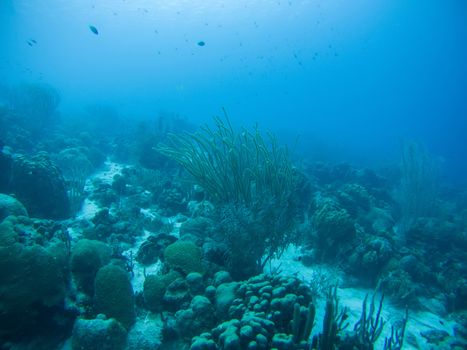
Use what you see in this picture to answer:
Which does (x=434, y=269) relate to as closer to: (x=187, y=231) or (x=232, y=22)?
(x=187, y=231)

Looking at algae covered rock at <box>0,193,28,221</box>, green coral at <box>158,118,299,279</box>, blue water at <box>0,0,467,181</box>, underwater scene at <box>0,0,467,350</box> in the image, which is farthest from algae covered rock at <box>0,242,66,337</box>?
blue water at <box>0,0,467,181</box>

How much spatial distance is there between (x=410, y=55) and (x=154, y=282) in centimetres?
12790

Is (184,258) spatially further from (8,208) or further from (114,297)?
(8,208)

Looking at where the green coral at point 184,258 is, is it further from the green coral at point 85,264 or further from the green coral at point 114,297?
the green coral at point 85,264

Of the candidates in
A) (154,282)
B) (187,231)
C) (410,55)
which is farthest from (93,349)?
(410,55)

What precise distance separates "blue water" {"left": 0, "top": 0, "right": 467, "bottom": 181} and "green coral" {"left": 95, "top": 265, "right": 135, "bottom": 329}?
44.3 feet

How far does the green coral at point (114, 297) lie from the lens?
3.92m

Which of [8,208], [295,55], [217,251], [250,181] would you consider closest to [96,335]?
[217,251]

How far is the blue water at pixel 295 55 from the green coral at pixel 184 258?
40.9 feet

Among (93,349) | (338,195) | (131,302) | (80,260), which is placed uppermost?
(338,195)

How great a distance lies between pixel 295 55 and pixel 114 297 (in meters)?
22.6

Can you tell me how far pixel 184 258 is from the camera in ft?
15.8

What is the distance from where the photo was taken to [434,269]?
7.88 m

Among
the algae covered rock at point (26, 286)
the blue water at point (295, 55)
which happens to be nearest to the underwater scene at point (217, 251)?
the algae covered rock at point (26, 286)
